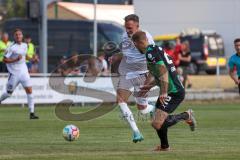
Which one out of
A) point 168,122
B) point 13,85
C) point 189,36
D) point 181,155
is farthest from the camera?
point 189,36

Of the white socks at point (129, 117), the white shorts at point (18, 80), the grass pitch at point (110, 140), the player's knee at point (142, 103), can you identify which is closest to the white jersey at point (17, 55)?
the white shorts at point (18, 80)

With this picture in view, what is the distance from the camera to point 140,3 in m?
55.5

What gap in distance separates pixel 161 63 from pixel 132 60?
2574 millimetres

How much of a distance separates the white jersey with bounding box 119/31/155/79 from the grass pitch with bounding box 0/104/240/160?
1340mm

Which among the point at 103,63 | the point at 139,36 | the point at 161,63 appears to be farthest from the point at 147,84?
the point at 103,63

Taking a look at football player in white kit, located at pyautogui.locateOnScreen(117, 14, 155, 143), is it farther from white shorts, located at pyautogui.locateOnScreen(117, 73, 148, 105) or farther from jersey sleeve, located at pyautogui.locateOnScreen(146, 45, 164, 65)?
jersey sleeve, located at pyautogui.locateOnScreen(146, 45, 164, 65)

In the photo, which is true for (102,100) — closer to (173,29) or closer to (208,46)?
(208,46)

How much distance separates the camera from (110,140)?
16.5 meters

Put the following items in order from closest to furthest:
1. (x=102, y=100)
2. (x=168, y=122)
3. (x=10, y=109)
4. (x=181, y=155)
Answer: (x=181, y=155) → (x=168, y=122) → (x=10, y=109) → (x=102, y=100)

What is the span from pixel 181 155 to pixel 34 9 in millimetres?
18523

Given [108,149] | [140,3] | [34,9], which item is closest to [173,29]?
[140,3]

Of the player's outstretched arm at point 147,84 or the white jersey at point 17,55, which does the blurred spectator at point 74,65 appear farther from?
the player's outstretched arm at point 147,84

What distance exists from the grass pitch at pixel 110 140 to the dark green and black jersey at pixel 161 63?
1103mm

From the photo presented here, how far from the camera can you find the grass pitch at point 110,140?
1355 cm
